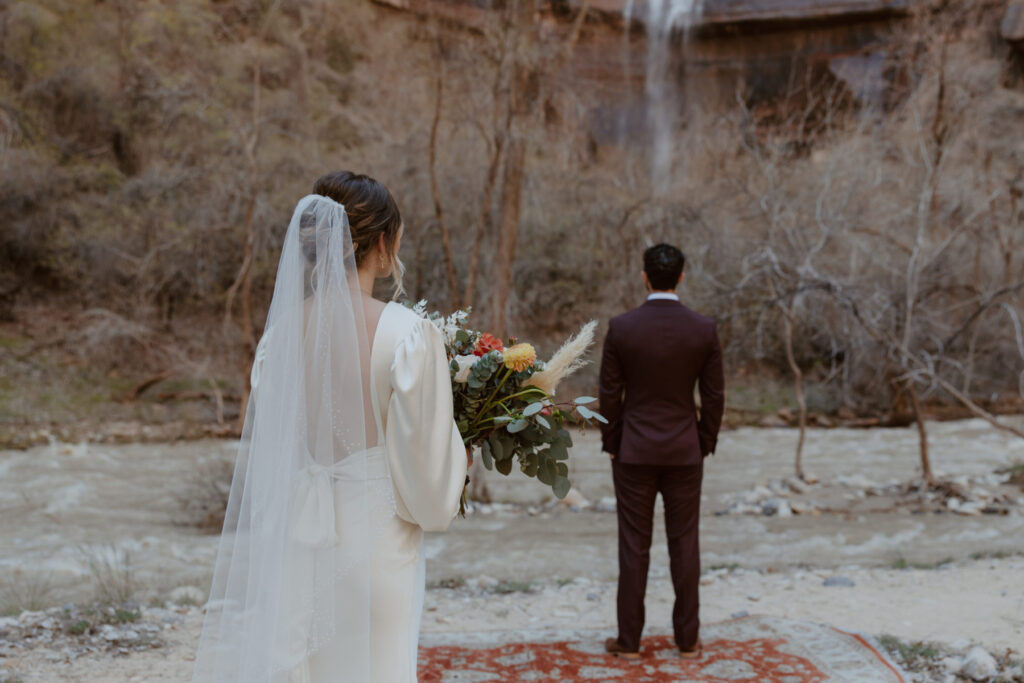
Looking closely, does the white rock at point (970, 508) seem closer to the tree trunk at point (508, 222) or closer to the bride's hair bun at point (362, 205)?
the tree trunk at point (508, 222)

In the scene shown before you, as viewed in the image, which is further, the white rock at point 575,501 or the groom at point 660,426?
the white rock at point 575,501

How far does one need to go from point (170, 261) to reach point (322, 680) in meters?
18.2

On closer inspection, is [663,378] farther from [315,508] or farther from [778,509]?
[778,509]

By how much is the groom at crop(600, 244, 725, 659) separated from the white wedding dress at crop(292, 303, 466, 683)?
1828 mm

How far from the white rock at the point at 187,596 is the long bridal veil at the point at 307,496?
3.52 m

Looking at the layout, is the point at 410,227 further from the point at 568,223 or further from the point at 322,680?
the point at 322,680

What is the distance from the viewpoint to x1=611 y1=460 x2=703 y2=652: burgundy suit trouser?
13.2ft

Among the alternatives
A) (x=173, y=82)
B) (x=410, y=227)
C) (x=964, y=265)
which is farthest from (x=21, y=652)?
(x=173, y=82)

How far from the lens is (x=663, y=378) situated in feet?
13.0

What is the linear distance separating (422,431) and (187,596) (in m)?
4.15

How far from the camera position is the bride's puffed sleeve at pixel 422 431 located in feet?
7.20

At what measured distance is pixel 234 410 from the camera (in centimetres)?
1570

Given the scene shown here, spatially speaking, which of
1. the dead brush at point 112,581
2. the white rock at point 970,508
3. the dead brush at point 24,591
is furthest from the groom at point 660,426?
the white rock at point 970,508

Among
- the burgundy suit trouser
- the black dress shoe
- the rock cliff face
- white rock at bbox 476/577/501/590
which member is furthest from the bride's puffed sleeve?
the rock cliff face
